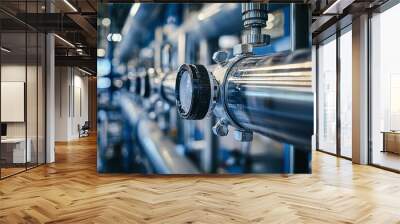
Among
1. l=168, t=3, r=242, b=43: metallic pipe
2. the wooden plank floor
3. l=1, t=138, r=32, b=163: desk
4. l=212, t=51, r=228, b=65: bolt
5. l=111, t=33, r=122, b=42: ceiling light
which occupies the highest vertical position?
l=168, t=3, r=242, b=43: metallic pipe

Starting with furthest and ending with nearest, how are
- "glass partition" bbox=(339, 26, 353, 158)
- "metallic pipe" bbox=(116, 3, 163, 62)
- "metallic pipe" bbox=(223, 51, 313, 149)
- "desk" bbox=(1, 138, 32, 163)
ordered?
"glass partition" bbox=(339, 26, 353, 158) → "desk" bbox=(1, 138, 32, 163) → "metallic pipe" bbox=(116, 3, 163, 62) → "metallic pipe" bbox=(223, 51, 313, 149)

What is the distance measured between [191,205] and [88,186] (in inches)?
60.5

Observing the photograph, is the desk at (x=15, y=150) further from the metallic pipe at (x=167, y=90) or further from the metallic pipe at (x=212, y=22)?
the metallic pipe at (x=212, y=22)

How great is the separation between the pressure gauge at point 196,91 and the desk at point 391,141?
16.2 ft

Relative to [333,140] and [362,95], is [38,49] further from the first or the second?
[333,140]

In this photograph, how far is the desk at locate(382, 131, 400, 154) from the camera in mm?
5625

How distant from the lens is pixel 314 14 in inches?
225

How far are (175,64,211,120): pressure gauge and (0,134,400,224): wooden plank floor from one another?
168 centimetres

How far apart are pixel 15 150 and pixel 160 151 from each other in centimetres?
241

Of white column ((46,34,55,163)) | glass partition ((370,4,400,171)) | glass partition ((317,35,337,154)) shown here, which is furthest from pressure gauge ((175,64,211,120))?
glass partition ((317,35,337,154))

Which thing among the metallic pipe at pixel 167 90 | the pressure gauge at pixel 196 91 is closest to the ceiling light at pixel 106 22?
the metallic pipe at pixel 167 90

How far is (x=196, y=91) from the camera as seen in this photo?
1458mm

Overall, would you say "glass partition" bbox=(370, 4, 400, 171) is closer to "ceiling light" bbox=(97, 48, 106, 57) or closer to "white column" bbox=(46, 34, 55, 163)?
"ceiling light" bbox=(97, 48, 106, 57)

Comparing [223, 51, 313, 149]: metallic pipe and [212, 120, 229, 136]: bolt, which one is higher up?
[223, 51, 313, 149]: metallic pipe
